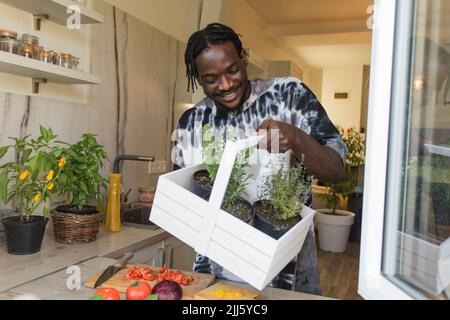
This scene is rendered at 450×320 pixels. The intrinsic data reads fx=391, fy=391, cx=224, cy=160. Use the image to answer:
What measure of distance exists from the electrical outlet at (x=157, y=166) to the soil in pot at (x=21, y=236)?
3.86 feet

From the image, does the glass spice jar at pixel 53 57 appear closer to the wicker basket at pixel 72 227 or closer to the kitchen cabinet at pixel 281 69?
the wicker basket at pixel 72 227

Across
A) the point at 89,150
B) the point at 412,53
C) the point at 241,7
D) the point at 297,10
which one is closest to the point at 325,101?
the point at 297,10

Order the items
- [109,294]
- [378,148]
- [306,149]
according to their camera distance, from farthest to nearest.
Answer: [306,149]
[109,294]
[378,148]

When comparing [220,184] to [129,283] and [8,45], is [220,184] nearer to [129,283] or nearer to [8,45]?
[129,283]

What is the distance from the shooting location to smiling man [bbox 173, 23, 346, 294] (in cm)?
113

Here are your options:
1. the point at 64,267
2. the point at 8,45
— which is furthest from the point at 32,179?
the point at 8,45

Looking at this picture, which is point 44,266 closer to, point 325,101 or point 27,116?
point 27,116

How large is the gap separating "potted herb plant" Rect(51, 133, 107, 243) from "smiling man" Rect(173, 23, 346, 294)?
1.41 feet

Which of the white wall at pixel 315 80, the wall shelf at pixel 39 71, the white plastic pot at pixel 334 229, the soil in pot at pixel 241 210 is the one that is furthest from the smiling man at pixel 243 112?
the white wall at pixel 315 80

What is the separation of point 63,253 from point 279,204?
85 cm

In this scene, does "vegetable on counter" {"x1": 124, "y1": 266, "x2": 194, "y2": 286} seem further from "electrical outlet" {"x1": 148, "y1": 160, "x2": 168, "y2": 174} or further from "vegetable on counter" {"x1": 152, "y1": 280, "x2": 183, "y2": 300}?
"electrical outlet" {"x1": 148, "y1": 160, "x2": 168, "y2": 174}

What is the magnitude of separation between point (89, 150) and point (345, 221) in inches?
121

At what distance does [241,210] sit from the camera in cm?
83

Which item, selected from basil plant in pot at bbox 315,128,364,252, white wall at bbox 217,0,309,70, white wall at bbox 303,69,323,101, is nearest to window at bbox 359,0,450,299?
white wall at bbox 217,0,309,70
